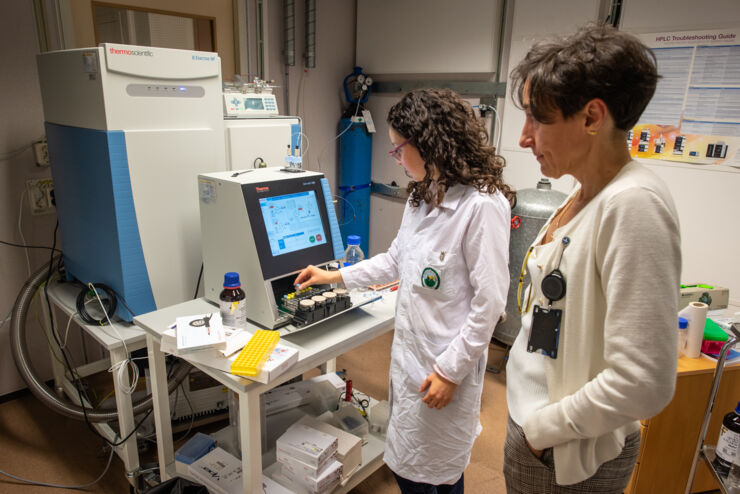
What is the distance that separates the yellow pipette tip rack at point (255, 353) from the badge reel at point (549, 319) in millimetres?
686

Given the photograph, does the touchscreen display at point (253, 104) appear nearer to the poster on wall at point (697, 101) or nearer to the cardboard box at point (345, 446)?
the cardboard box at point (345, 446)

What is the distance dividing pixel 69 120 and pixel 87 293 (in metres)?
0.64

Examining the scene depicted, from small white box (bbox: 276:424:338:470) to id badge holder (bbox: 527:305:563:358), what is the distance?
37.7 inches

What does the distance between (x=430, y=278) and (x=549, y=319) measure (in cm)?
46

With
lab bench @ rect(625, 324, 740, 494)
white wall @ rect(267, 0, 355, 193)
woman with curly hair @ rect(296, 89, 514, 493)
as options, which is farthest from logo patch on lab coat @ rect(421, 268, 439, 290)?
white wall @ rect(267, 0, 355, 193)

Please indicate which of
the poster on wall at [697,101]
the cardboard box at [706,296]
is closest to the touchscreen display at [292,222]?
the cardboard box at [706,296]

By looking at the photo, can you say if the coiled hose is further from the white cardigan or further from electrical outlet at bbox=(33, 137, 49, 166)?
the white cardigan

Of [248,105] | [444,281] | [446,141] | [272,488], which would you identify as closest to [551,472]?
[444,281]

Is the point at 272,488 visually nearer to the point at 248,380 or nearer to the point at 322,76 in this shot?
the point at 248,380

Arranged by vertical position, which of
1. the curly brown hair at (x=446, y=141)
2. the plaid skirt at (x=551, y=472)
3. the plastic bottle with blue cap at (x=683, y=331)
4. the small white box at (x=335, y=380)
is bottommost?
the small white box at (x=335, y=380)

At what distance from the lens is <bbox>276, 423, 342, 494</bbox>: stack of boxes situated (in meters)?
1.54

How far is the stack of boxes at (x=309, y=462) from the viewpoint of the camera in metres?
1.54

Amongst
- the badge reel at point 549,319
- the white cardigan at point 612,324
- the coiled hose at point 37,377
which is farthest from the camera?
the coiled hose at point 37,377

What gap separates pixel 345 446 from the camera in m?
1.65
